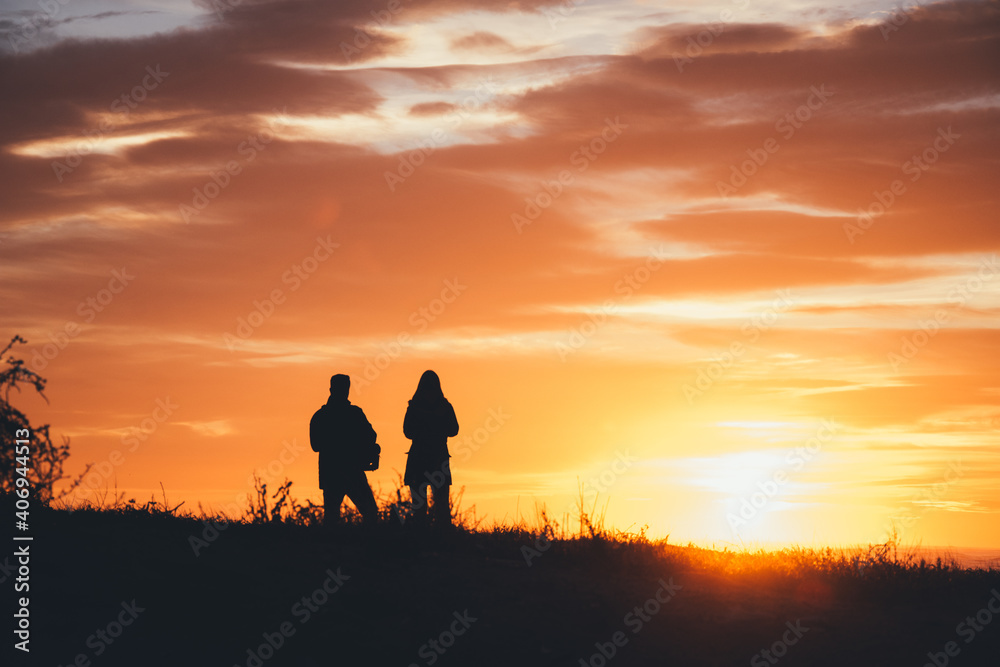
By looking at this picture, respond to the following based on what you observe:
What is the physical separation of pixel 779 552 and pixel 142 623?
35.5ft

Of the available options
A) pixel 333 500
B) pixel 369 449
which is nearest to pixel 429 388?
pixel 369 449

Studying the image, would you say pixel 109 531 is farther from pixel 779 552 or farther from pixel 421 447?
pixel 779 552

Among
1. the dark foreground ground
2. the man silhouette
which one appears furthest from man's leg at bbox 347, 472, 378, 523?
the dark foreground ground

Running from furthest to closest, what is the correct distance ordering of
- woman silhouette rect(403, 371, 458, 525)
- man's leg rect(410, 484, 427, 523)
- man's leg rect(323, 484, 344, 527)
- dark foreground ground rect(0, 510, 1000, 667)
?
1. woman silhouette rect(403, 371, 458, 525)
2. man's leg rect(323, 484, 344, 527)
3. man's leg rect(410, 484, 427, 523)
4. dark foreground ground rect(0, 510, 1000, 667)

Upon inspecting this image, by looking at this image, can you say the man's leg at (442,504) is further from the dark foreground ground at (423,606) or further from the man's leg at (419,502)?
the dark foreground ground at (423,606)

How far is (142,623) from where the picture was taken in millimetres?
8836

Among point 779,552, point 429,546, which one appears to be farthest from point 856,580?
point 429,546

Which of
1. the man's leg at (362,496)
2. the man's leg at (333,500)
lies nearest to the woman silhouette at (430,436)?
the man's leg at (362,496)

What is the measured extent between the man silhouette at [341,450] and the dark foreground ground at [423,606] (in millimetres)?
1406

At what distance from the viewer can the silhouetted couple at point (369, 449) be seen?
43.9 feet

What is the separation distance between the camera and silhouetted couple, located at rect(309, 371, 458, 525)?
43.9 ft

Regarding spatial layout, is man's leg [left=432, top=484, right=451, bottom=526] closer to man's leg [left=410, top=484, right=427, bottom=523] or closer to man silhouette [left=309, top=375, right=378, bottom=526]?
man's leg [left=410, top=484, right=427, bottom=523]

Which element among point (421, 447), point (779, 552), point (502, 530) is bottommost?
point (779, 552)

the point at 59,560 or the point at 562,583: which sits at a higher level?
the point at 59,560
